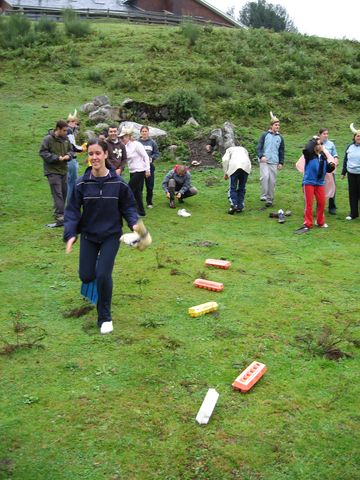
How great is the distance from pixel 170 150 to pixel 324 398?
1270 centimetres

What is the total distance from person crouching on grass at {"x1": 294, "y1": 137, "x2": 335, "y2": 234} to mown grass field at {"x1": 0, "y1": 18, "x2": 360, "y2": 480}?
540 millimetres

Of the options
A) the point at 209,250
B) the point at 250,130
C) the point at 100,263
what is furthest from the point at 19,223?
the point at 250,130

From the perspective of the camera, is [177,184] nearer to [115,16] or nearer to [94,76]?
[94,76]

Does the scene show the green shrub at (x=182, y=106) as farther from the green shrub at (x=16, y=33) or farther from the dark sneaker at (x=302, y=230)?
the green shrub at (x=16, y=33)

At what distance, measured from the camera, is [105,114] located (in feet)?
61.5

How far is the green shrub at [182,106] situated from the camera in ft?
65.0

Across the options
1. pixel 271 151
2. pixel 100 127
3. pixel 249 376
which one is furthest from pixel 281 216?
pixel 100 127

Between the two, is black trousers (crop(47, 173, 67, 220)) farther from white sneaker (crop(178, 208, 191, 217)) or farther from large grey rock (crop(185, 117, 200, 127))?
large grey rock (crop(185, 117, 200, 127))

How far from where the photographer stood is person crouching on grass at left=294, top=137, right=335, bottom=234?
35.6ft

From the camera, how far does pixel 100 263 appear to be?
233 inches

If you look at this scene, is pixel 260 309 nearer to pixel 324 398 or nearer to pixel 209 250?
pixel 324 398

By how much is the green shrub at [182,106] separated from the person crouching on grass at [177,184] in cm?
740

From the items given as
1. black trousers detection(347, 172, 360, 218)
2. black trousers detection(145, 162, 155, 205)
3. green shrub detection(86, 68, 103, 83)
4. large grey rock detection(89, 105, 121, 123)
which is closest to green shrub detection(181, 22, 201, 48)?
green shrub detection(86, 68, 103, 83)

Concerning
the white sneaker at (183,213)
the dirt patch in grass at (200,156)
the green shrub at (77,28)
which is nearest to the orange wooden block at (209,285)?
the white sneaker at (183,213)
